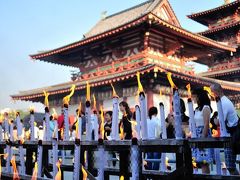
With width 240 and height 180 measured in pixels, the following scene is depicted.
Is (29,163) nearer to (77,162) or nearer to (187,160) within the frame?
(77,162)

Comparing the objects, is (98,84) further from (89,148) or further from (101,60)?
(89,148)

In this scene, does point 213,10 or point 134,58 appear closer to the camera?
point 134,58

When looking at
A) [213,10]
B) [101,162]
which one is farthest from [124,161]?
[213,10]

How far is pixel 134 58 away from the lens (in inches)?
527

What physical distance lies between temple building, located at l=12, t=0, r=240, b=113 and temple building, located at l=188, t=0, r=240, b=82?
529 centimetres

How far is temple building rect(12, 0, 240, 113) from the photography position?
1259 centimetres

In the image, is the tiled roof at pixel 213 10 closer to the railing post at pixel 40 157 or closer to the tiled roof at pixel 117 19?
the tiled roof at pixel 117 19

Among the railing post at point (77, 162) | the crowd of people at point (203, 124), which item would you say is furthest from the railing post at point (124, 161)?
the railing post at point (77, 162)

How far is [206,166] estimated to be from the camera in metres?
4.20

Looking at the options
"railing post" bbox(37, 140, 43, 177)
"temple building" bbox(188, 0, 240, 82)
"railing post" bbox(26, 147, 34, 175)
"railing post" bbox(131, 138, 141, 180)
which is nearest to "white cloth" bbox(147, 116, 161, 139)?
"railing post" bbox(26, 147, 34, 175)

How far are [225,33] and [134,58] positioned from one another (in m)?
14.1

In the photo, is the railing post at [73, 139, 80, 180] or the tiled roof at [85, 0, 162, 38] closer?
the railing post at [73, 139, 80, 180]

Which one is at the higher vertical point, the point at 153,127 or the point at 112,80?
the point at 112,80

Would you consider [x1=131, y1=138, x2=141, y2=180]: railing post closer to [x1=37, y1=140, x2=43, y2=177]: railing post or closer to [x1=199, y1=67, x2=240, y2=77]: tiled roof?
[x1=37, y1=140, x2=43, y2=177]: railing post
